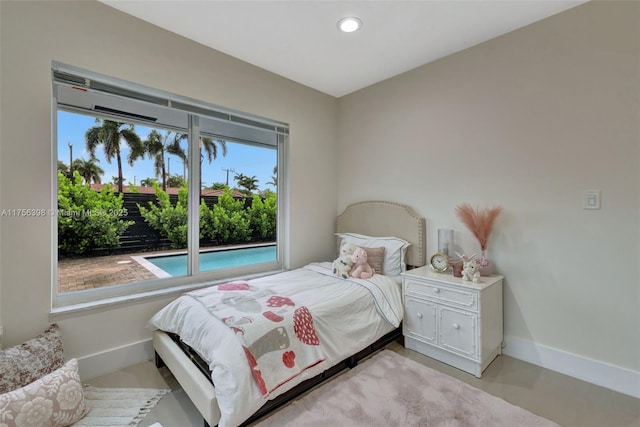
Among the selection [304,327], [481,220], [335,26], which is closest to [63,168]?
[304,327]

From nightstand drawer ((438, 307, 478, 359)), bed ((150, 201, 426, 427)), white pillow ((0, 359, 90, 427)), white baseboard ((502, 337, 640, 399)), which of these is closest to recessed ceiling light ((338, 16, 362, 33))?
bed ((150, 201, 426, 427))

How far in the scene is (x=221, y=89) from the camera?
2678mm

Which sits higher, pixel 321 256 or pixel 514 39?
pixel 514 39

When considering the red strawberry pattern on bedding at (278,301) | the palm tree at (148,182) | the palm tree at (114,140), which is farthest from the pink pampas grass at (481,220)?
the palm tree at (114,140)

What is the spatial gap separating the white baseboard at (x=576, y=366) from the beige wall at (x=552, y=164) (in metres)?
0.04

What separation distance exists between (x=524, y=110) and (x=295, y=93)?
2.27m

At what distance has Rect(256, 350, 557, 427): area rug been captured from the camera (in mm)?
1597

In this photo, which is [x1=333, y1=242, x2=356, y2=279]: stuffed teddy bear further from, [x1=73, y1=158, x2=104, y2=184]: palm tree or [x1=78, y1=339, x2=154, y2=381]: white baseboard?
[x1=73, y1=158, x2=104, y2=184]: palm tree

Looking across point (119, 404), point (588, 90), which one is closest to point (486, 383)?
point (588, 90)

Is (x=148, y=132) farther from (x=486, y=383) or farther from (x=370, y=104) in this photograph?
(x=486, y=383)

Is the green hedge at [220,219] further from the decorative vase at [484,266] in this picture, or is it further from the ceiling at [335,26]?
the decorative vase at [484,266]

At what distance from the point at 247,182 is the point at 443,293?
7.32ft

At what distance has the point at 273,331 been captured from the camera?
66.4 inches

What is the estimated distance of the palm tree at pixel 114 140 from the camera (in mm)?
2193
